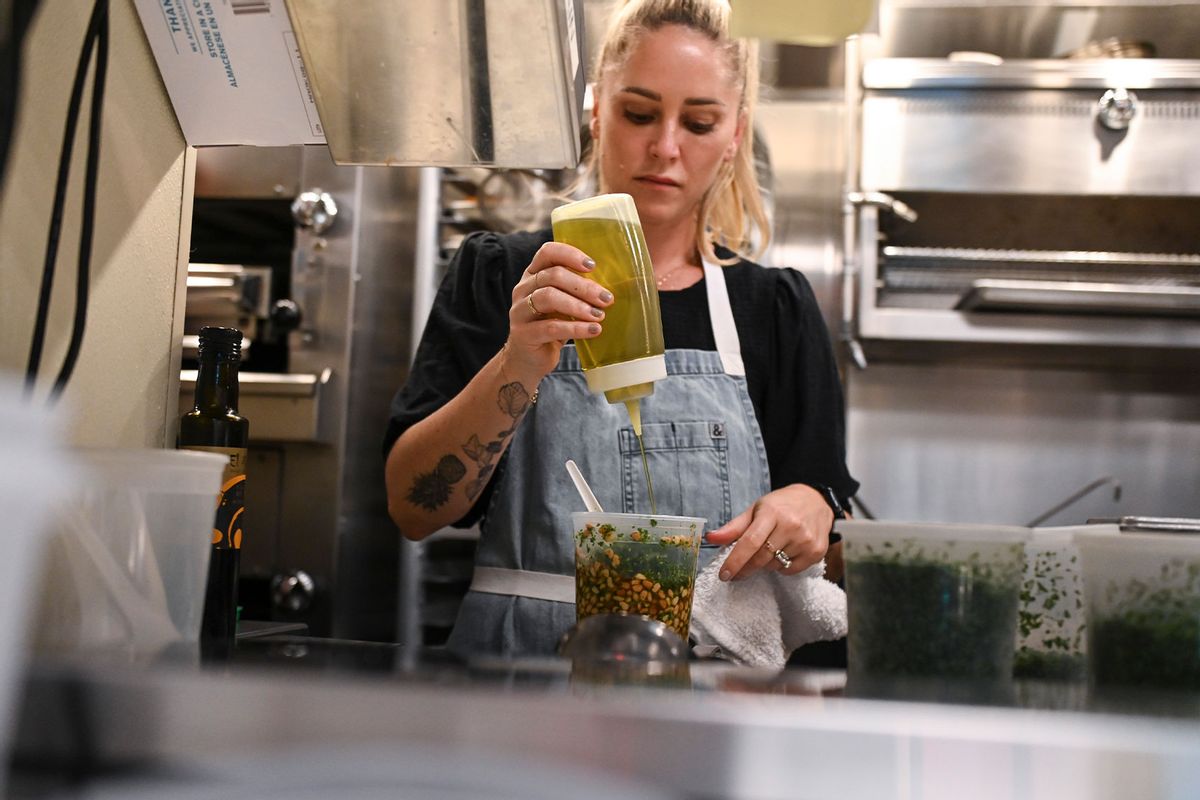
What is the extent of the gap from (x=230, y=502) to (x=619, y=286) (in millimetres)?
423

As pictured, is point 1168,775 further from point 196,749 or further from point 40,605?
point 40,605

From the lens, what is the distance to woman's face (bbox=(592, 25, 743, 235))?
58.2 inches

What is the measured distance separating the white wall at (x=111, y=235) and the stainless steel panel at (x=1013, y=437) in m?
2.21

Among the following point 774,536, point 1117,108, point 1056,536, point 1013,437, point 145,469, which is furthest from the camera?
point 1013,437

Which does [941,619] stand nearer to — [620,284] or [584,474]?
[620,284]

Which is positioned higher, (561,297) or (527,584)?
(561,297)

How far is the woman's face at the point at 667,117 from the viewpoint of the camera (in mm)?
1479

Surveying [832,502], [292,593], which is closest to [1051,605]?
[832,502]

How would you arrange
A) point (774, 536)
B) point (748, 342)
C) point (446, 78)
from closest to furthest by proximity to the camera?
1. point (446, 78)
2. point (774, 536)
3. point (748, 342)

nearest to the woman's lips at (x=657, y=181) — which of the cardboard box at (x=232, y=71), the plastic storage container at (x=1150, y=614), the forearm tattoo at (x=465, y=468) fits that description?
the forearm tattoo at (x=465, y=468)

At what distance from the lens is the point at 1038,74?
261 cm

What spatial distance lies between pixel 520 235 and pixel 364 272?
0.91 metres

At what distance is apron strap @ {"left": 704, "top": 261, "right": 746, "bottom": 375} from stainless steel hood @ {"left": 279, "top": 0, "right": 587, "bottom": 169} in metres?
0.61

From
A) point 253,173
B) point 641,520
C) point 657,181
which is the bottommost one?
point 641,520
